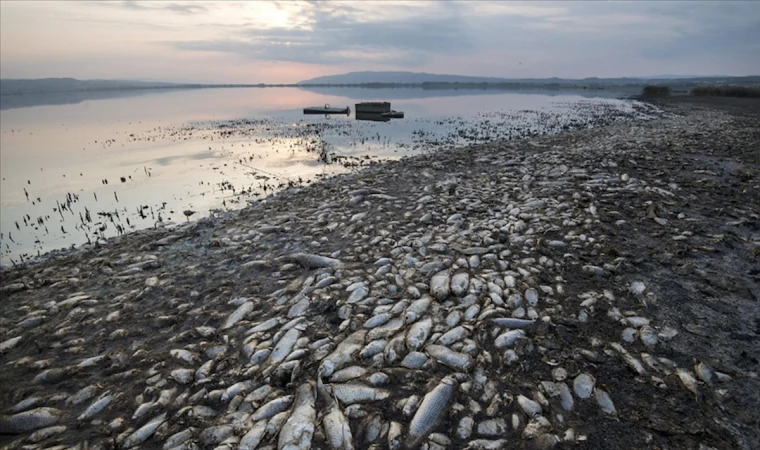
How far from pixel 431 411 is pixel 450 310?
1.76 meters

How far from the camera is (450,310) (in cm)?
538

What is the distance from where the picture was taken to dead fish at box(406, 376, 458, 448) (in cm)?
362

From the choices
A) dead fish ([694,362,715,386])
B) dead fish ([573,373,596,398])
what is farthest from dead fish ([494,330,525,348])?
dead fish ([694,362,715,386])

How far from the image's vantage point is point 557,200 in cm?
956

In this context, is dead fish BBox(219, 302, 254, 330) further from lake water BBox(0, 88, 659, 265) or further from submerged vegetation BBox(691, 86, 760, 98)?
submerged vegetation BBox(691, 86, 760, 98)

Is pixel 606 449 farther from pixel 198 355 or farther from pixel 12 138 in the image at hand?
pixel 12 138

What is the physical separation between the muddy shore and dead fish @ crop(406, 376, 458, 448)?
8 cm

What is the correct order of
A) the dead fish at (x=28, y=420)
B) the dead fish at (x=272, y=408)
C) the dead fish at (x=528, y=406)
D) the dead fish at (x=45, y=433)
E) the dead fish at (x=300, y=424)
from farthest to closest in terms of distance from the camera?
the dead fish at (x=28, y=420) < the dead fish at (x=45, y=433) < the dead fish at (x=272, y=408) < the dead fish at (x=528, y=406) < the dead fish at (x=300, y=424)

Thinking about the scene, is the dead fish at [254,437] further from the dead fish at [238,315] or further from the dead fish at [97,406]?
the dead fish at [238,315]

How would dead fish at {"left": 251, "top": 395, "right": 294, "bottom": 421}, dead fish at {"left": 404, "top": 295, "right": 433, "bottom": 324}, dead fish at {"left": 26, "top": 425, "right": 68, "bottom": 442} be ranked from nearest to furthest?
1. dead fish at {"left": 251, "top": 395, "right": 294, "bottom": 421}
2. dead fish at {"left": 26, "top": 425, "right": 68, "bottom": 442}
3. dead fish at {"left": 404, "top": 295, "right": 433, "bottom": 324}

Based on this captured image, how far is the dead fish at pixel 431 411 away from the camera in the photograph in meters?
3.62

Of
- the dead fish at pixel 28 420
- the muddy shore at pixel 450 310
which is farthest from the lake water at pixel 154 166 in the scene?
the dead fish at pixel 28 420

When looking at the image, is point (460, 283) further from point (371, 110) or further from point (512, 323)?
point (371, 110)

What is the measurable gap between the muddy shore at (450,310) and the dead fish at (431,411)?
0.08m
